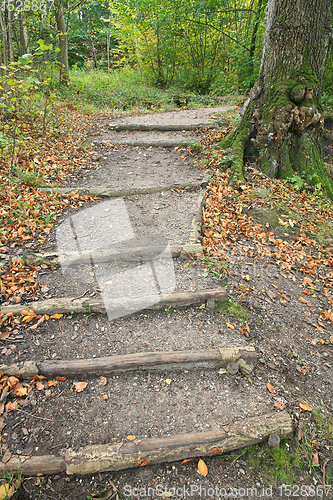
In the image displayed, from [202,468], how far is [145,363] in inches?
33.4

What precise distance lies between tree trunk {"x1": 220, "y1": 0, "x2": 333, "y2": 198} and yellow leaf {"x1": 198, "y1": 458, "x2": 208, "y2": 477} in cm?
428

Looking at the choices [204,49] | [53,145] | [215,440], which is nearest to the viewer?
[215,440]

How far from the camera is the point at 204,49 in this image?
11.8m

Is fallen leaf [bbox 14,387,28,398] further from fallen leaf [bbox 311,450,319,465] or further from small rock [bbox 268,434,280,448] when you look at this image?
fallen leaf [bbox 311,450,319,465]

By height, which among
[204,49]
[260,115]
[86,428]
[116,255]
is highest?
[204,49]

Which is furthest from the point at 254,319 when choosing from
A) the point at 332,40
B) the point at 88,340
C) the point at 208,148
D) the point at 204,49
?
the point at 204,49

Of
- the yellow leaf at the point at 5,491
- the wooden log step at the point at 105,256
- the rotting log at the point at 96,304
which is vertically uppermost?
the wooden log step at the point at 105,256

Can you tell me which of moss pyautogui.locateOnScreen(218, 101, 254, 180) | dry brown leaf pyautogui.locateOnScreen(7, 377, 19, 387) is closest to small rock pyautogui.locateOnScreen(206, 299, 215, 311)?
dry brown leaf pyautogui.locateOnScreen(7, 377, 19, 387)

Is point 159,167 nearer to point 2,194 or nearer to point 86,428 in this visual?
point 2,194

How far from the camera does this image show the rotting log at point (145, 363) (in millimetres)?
2381

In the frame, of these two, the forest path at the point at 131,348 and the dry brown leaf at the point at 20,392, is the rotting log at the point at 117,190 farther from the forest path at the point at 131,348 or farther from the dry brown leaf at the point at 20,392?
the dry brown leaf at the point at 20,392

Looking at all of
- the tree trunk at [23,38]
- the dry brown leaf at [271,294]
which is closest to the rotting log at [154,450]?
the dry brown leaf at [271,294]

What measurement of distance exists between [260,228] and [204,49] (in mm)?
10950

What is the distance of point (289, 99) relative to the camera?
4938mm
